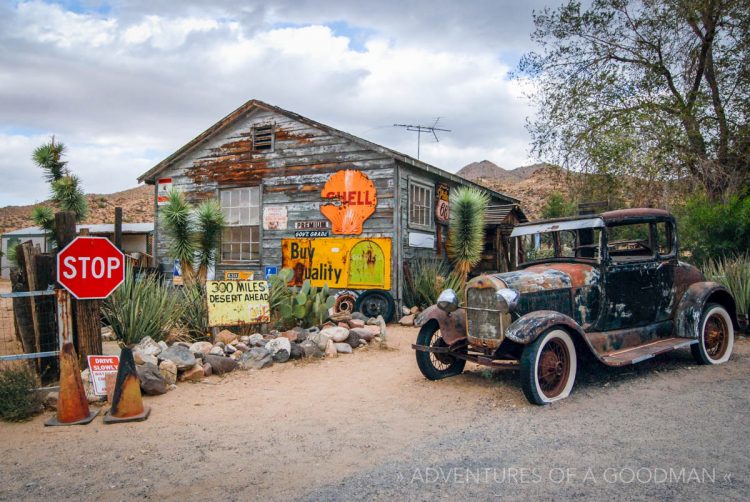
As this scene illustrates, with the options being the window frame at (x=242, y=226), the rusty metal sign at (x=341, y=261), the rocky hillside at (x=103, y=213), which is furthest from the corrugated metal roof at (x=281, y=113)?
the rocky hillside at (x=103, y=213)

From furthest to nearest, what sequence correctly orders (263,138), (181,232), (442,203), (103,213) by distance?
1. (103,213)
2. (442,203)
3. (263,138)
4. (181,232)

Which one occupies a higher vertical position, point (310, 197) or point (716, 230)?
point (310, 197)

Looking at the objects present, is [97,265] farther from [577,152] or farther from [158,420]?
[577,152]

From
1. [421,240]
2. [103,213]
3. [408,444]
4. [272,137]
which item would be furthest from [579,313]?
[103,213]

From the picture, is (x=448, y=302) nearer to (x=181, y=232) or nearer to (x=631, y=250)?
(x=631, y=250)

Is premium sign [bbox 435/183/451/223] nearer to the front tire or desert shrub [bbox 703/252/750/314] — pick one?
desert shrub [bbox 703/252/750/314]

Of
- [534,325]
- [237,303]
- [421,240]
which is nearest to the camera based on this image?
[534,325]

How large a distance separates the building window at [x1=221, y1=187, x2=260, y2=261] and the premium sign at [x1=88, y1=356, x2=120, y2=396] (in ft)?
26.6

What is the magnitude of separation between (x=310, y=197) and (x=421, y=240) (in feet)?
9.47

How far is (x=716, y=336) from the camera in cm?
707

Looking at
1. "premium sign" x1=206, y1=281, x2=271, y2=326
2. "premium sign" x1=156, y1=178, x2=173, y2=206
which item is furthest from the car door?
"premium sign" x1=156, y1=178, x2=173, y2=206

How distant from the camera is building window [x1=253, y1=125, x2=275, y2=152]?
13.6 meters

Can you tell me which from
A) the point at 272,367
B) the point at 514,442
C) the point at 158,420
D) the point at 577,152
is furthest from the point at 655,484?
the point at 577,152

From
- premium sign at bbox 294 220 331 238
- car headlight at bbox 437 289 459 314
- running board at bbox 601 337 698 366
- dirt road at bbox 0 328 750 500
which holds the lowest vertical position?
dirt road at bbox 0 328 750 500
